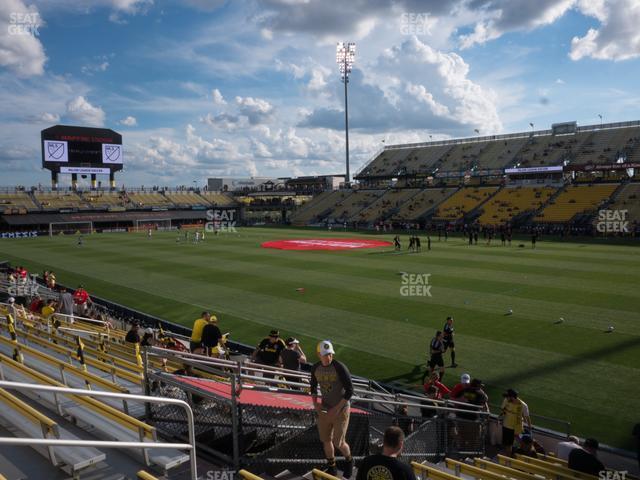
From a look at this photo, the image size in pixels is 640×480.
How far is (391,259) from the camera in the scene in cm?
3362

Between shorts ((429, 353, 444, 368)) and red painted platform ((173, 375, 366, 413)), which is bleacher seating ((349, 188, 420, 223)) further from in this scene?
red painted platform ((173, 375, 366, 413))

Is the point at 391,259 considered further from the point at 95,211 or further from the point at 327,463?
the point at 95,211

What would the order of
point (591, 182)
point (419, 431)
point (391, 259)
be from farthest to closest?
point (591, 182) → point (391, 259) → point (419, 431)

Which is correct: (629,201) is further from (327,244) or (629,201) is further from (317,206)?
(317,206)

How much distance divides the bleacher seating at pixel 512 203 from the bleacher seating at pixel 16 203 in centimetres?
6391

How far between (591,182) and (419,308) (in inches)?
1928

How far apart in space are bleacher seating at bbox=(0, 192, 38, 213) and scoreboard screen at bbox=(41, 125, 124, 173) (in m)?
12.3

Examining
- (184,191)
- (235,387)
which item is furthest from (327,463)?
(184,191)

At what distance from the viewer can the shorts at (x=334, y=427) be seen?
18.4 feet

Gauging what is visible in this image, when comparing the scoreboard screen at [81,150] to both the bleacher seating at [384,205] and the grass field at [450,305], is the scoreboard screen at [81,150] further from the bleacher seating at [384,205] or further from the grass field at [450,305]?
the bleacher seating at [384,205]

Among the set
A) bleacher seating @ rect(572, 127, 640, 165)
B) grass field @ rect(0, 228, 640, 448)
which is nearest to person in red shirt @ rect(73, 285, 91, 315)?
grass field @ rect(0, 228, 640, 448)

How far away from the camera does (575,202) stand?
53531 millimetres

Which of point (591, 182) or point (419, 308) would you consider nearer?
point (419, 308)

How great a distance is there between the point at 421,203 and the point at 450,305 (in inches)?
1972
